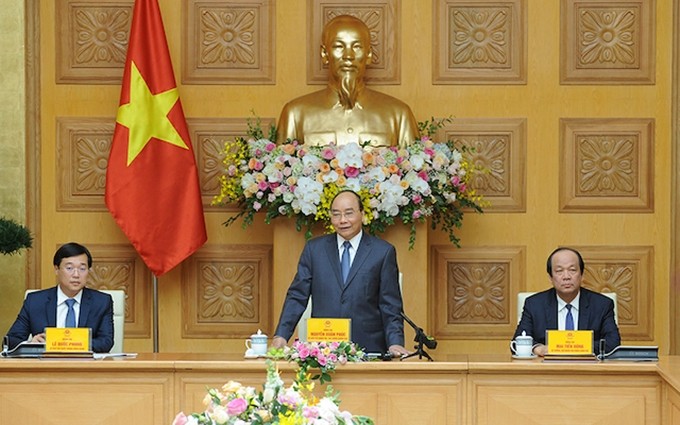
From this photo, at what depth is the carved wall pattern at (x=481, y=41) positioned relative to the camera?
24.0 feet

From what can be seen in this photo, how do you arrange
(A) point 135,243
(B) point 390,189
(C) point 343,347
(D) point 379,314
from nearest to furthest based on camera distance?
(C) point 343,347 → (D) point 379,314 → (B) point 390,189 → (A) point 135,243

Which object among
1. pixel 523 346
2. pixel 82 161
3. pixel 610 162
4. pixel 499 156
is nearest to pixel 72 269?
pixel 523 346

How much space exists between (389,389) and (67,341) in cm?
125

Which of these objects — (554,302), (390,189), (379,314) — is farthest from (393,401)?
(390,189)

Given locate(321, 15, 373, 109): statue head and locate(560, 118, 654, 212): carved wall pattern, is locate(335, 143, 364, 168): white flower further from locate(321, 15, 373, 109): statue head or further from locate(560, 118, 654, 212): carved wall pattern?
locate(560, 118, 654, 212): carved wall pattern

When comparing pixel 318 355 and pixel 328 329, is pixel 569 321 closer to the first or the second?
pixel 328 329

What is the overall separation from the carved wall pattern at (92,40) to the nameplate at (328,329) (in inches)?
117

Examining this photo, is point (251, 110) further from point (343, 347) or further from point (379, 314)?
point (343, 347)

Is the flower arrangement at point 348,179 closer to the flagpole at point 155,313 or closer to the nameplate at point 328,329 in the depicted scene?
the flagpole at point 155,313

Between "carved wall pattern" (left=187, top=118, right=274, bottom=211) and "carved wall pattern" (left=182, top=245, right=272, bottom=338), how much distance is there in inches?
11.1

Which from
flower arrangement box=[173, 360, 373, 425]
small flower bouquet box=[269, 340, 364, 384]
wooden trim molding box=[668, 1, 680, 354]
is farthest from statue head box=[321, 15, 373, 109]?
flower arrangement box=[173, 360, 373, 425]

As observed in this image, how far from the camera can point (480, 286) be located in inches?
290

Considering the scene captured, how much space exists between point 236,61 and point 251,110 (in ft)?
0.97

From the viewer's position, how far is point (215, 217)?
7.39 metres
